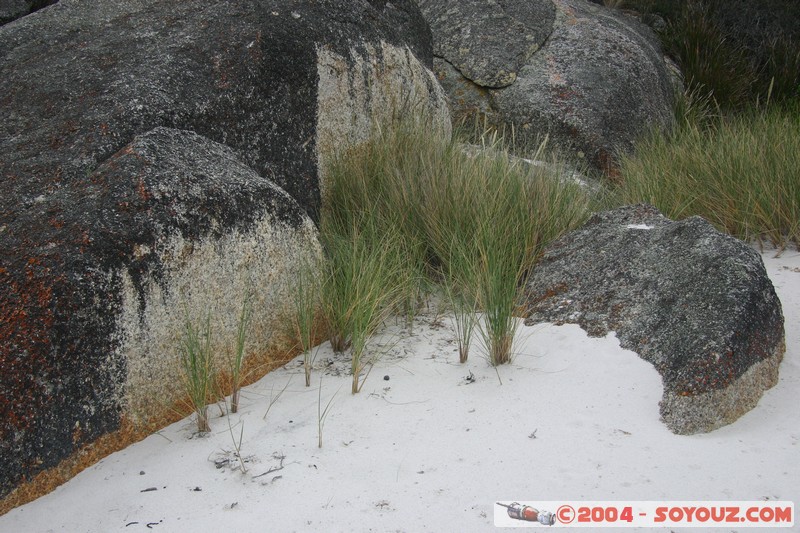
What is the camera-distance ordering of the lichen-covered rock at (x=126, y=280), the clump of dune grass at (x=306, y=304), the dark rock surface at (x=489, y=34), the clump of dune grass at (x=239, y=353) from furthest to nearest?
the dark rock surface at (x=489, y=34) < the clump of dune grass at (x=306, y=304) < the clump of dune grass at (x=239, y=353) < the lichen-covered rock at (x=126, y=280)

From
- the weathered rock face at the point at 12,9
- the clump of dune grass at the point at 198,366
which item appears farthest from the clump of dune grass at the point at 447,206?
the weathered rock face at the point at 12,9

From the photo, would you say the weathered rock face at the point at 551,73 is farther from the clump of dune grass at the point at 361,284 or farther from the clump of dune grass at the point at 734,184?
the clump of dune grass at the point at 361,284

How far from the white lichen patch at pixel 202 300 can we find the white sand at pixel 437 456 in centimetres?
17

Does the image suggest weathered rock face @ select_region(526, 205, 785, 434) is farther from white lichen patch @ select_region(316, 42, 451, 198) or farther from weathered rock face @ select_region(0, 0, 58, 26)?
weathered rock face @ select_region(0, 0, 58, 26)

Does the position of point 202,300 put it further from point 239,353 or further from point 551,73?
point 551,73

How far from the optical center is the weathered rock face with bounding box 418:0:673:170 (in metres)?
6.11

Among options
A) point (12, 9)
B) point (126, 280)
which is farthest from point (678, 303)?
point (12, 9)

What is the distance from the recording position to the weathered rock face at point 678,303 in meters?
2.36

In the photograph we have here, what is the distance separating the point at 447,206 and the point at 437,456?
1641 mm

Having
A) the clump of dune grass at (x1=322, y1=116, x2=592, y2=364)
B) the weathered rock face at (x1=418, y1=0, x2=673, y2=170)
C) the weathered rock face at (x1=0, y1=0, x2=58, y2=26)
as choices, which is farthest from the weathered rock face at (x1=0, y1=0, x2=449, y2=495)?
the weathered rock face at (x1=0, y1=0, x2=58, y2=26)

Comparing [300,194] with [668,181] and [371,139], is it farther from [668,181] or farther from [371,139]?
[668,181]

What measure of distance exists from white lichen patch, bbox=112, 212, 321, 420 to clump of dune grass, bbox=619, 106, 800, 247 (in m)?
2.27

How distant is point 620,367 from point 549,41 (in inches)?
178

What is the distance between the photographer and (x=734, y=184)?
4184 millimetres
